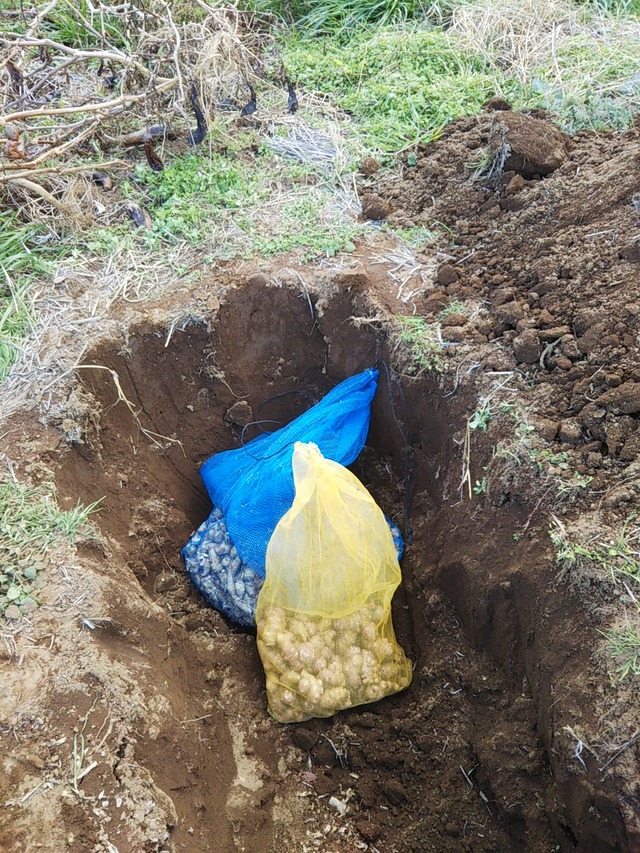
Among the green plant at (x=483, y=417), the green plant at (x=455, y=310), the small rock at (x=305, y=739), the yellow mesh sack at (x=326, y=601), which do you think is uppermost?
the green plant at (x=455, y=310)

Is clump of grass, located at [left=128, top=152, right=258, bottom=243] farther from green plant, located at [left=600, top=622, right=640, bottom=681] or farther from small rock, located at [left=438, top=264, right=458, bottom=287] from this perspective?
green plant, located at [left=600, top=622, right=640, bottom=681]

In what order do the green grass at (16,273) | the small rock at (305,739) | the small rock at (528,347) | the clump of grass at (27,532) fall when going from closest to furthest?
the clump of grass at (27,532), the small rock at (305,739), the small rock at (528,347), the green grass at (16,273)

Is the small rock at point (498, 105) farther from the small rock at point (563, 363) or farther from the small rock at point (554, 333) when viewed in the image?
the small rock at point (563, 363)

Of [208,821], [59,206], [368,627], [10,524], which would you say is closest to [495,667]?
[368,627]

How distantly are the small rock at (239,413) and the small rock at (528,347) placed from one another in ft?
4.31

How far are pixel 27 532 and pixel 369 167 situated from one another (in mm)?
2480

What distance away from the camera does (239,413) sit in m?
3.24

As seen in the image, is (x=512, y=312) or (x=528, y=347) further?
(x=512, y=312)

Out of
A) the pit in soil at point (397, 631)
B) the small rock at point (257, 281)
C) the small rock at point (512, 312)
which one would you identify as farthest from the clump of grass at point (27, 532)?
the small rock at point (512, 312)

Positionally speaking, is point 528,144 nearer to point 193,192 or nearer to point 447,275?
point 447,275

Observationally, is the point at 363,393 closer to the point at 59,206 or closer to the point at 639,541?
the point at 639,541

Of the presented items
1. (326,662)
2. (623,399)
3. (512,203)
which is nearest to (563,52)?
(512,203)

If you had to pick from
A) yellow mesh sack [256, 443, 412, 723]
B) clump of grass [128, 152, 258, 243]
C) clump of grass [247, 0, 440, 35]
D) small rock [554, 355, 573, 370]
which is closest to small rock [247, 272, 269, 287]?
clump of grass [128, 152, 258, 243]

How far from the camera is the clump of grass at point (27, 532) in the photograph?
226 centimetres
